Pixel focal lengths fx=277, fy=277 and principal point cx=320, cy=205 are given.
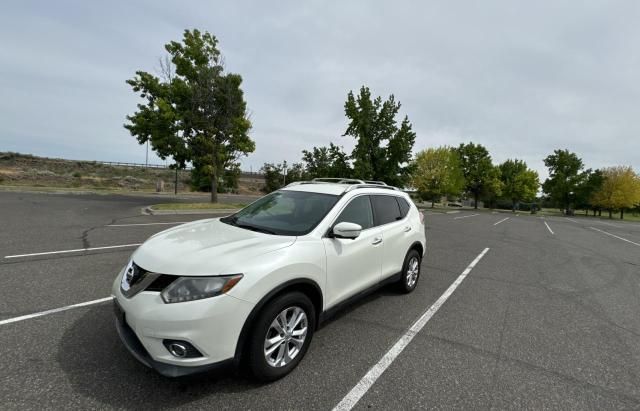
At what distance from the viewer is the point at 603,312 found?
4230 mm

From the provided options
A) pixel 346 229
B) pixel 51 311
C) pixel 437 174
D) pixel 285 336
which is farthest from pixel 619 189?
pixel 51 311

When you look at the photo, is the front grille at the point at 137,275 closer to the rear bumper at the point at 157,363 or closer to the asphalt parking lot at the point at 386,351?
the rear bumper at the point at 157,363

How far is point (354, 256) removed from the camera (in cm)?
313

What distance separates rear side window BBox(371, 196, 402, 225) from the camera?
3816 mm

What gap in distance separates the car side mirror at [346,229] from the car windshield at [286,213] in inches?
10.8

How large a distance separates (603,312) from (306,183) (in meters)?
4.95

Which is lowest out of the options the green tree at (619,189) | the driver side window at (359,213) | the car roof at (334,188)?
the driver side window at (359,213)

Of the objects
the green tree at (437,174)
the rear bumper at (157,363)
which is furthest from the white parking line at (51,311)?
the green tree at (437,174)

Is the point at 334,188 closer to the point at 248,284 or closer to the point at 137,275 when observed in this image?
the point at 248,284

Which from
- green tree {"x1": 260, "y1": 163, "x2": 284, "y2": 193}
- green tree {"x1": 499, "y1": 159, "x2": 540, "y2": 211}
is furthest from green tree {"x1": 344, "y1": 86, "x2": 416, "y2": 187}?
green tree {"x1": 499, "y1": 159, "x2": 540, "y2": 211}

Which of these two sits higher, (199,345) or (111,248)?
(199,345)

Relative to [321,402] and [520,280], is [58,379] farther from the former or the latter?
[520,280]

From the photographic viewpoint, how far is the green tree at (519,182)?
48.9m

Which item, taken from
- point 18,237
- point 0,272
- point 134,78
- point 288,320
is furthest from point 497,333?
point 134,78
